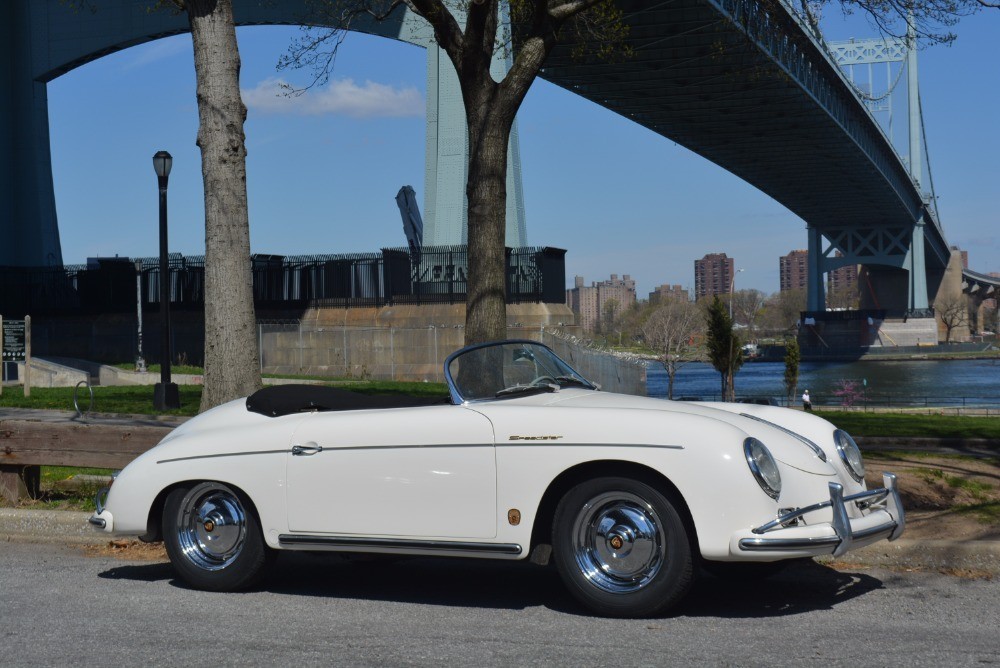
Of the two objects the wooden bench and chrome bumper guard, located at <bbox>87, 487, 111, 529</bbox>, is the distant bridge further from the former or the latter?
chrome bumper guard, located at <bbox>87, 487, 111, 529</bbox>

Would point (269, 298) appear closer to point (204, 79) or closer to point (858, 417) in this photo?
point (858, 417)

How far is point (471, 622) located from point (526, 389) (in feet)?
3.63

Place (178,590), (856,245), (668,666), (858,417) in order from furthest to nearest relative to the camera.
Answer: (856,245) → (858,417) → (178,590) → (668,666)

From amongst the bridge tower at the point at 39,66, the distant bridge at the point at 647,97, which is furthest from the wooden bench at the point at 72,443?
the bridge tower at the point at 39,66

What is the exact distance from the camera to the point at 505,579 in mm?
5562

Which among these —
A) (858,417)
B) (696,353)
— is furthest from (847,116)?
(696,353)

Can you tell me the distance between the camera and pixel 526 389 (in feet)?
17.0

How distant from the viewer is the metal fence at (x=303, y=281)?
26125mm

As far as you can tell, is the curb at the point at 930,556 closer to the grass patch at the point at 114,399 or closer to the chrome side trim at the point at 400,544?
the chrome side trim at the point at 400,544

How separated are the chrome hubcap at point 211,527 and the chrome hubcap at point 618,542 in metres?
1.68

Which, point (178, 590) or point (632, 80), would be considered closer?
point (178, 590)

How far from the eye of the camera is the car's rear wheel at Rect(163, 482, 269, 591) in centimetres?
523

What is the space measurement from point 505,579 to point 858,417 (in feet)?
39.8

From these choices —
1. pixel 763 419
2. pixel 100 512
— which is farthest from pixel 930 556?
A: pixel 100 512
